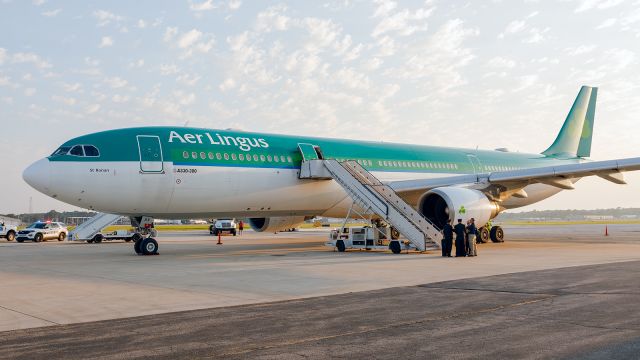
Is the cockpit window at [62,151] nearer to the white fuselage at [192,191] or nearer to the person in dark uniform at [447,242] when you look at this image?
the white fuselage at [192,191]

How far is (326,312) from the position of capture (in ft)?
25.3

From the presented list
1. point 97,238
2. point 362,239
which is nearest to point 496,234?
point 362,239

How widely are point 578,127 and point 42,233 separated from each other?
32.2 m

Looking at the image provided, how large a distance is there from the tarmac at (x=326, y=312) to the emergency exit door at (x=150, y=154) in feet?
14.4

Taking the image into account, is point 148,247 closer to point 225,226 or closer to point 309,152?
point 309,152

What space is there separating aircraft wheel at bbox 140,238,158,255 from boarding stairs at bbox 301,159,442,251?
5.61 metres

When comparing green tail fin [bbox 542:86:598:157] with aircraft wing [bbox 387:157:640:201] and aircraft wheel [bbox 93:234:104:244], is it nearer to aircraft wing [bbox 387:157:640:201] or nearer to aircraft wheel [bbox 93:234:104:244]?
aircraft wing [bbox 387:157:640:201]

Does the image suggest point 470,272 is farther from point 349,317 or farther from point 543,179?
point 543,179

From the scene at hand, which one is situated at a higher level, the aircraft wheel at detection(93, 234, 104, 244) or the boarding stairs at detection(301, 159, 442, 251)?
the boarding stairs at detection(301, 159, 442, 251)

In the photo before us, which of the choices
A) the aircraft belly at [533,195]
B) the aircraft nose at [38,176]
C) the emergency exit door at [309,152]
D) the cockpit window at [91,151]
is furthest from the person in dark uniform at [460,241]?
the aircraft nose at [38,176]

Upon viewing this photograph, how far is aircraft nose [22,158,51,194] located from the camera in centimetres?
1636

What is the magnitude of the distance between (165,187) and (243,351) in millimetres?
12972

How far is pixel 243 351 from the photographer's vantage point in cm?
558

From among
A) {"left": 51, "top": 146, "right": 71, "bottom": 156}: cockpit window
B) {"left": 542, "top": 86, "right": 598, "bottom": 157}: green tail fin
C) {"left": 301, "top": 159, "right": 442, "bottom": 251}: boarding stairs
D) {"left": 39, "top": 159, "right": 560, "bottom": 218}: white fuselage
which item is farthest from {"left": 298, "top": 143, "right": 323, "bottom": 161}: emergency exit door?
{"left": 542, "top": 86, "right": 598, "bottom": 157}: green tail fin
